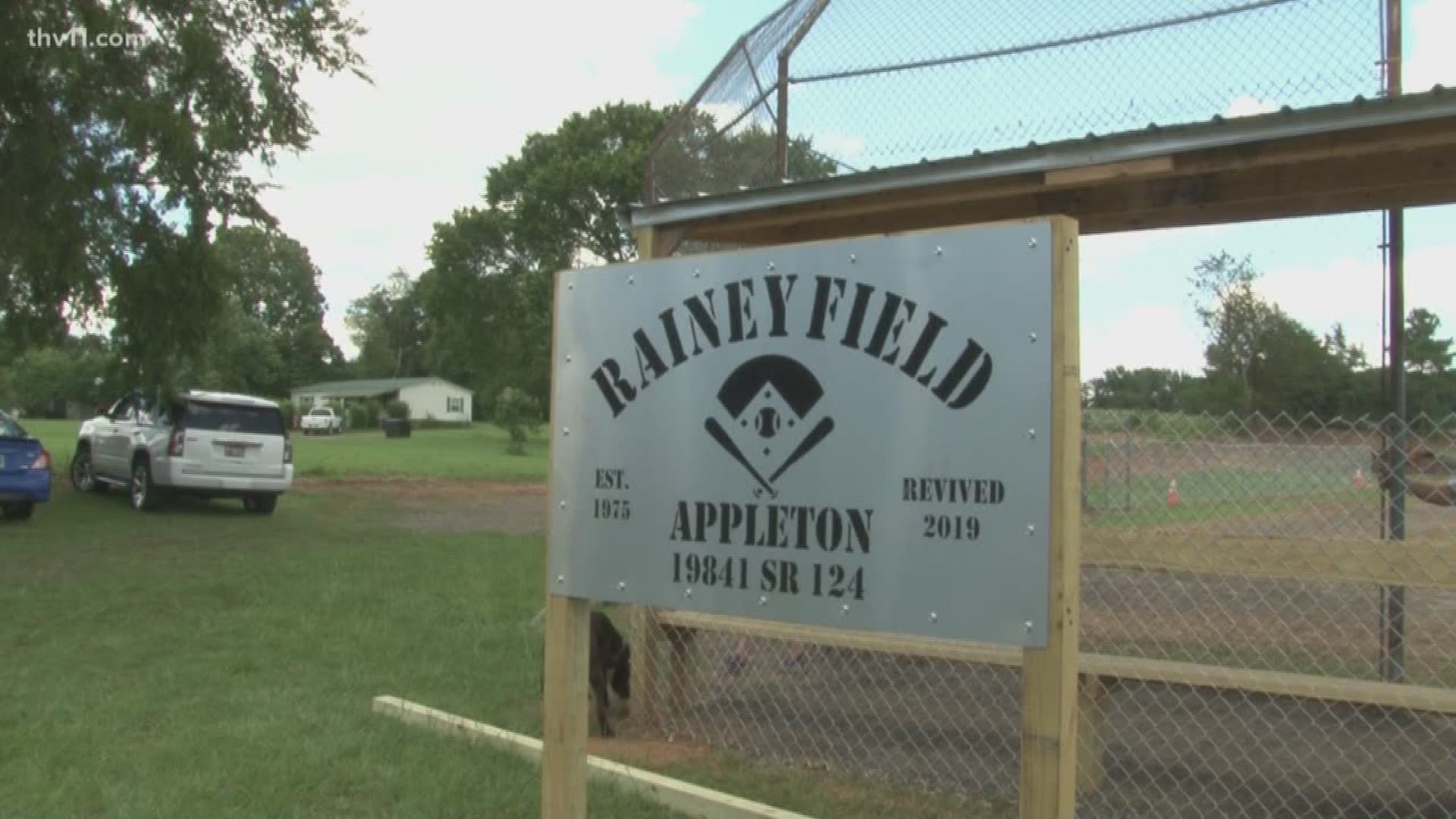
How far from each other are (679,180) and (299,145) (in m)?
10.5

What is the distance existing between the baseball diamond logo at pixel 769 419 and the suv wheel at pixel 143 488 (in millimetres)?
15076

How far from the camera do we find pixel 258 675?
6.78 metres

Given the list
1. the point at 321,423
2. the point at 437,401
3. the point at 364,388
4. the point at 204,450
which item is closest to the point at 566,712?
the point at 204,450

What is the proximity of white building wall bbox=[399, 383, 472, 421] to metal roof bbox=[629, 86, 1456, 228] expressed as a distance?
79068mm

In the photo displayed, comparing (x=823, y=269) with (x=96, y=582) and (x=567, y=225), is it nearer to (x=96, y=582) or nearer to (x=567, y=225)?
(x=96, y=582)

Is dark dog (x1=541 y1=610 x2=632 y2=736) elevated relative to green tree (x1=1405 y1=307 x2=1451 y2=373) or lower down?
lower down

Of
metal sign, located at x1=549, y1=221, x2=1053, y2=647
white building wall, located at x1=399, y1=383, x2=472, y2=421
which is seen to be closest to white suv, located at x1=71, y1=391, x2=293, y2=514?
metal sign, located at x1=549, y1=221, x2=1053, y2=647

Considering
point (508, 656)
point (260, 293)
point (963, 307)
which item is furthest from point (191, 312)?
point (260, 293)

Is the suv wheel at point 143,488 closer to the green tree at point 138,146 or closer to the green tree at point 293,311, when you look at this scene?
the green tree at point 138,146

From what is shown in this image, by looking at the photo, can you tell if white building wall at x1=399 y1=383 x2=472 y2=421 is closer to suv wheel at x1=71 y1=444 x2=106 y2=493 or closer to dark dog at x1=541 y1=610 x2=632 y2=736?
suv wheel at x1=71 y1=444 x2=106 y2=493

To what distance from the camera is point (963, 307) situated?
2.73 metres

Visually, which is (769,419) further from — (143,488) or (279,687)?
(143,488)

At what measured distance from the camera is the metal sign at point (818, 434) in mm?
2643

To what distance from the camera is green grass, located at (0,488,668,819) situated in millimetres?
4738
